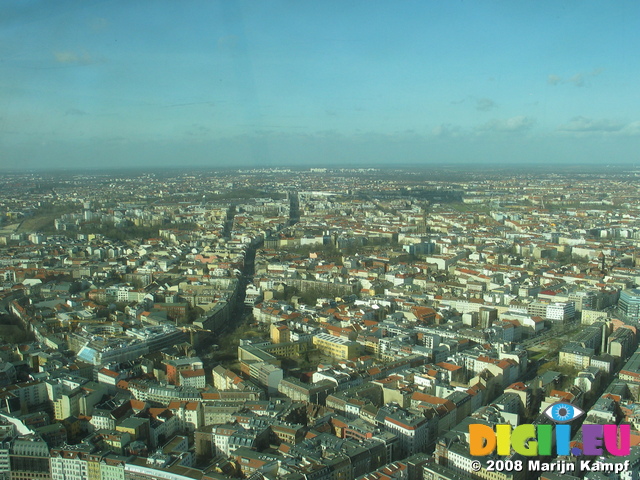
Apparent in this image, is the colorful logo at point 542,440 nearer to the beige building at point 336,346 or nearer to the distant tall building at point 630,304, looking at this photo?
the beige building at point 336,346

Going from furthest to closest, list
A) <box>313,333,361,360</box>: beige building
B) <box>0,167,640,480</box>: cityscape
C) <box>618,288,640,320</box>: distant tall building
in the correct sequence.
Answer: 1. <box>618,288,640,320</box>: distant tall building
2. <box>313,333,361,360</box>: beige building
3. <box>0,167,640,480</box>: cityscape

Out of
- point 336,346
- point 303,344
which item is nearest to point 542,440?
point 336,346

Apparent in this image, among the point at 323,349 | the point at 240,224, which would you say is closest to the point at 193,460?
the point at 323,349

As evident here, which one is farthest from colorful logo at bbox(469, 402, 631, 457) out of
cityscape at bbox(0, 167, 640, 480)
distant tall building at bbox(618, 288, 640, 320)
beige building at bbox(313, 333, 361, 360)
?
distant tall building at bbox(618, 288, 640, 320)

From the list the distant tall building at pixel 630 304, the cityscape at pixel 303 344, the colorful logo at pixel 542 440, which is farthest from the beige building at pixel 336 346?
the distant tall building at pixel 630 304

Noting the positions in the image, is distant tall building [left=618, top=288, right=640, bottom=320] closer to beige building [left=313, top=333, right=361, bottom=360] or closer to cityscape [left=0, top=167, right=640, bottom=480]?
cityscape [left=0, top=167, right=640, bottom=480]
